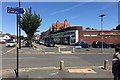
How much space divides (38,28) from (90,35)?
2125cm

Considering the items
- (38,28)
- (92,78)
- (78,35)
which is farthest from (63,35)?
(92,78)

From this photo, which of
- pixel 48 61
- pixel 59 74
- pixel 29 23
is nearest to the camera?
pixel 59 74

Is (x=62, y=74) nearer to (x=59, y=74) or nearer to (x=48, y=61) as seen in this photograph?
(x=59, y=74)

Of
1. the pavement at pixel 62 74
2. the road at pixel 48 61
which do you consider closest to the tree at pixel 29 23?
the road at pixel 48 61

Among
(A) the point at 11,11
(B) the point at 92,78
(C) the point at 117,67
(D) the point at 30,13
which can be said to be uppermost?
(D) the point at 30,13

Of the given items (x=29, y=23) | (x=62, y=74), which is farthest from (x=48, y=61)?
(x=29, y=23)

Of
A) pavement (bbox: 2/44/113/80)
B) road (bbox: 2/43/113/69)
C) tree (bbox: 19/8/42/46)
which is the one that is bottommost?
pavement (bbox: 2/44/113/80)

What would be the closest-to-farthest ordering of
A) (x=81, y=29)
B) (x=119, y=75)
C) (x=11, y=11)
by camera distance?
1. (x=119, y=75)
2. (x=11, y=11)
3. (x=81, y=29)

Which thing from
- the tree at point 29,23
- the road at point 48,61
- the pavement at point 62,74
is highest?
the tree at point 29,23

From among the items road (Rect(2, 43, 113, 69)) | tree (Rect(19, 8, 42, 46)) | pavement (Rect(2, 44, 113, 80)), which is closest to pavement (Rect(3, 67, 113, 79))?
pavement (Rect(2, 44, 113, 80))

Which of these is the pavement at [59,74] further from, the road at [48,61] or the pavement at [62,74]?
the road at [48,61]

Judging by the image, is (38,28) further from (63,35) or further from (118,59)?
(118,59)

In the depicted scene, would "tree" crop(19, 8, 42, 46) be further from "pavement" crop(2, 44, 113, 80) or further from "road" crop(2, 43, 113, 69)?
"pavement" crop(2, 44, 113, 80)

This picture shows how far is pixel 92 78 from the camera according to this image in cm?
1248
